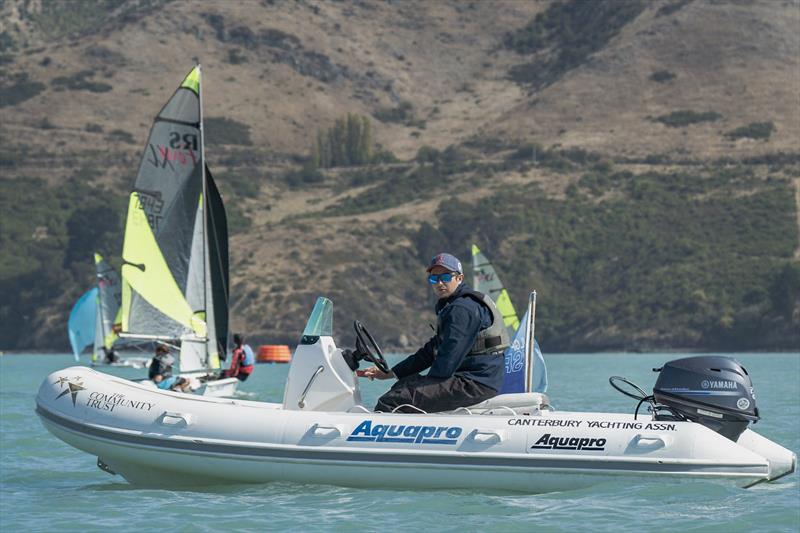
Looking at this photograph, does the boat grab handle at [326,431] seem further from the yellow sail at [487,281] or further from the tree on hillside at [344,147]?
the tree on hillside at [344,147]

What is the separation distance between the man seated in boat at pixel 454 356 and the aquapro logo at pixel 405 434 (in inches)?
11.5

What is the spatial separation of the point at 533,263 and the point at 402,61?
7664cm

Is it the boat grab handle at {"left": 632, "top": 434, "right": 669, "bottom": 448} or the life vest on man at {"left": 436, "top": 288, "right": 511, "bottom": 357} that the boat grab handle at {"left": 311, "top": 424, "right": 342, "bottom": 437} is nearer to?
the life vest on man at {"left": 436, "top": 288, "right": 511, "bottom": 357}

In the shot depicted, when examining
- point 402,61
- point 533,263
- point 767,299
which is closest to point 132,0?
point 402,61

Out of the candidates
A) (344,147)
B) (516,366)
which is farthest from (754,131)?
(516,366)

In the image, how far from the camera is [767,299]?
89188 mm

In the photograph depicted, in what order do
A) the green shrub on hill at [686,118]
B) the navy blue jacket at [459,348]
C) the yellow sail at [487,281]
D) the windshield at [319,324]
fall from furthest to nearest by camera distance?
the green shrub on hill at [686,118] → the yellow sail at [487,281] → the windshield at [319,324] → the navy blue jacket at [459,348]

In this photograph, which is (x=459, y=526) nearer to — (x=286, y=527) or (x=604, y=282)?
(x=286, y=527)

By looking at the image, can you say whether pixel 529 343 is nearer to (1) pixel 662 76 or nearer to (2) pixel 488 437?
(2) pixel 488 437

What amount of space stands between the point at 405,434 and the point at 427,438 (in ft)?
0.66

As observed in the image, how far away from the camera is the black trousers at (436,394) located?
42.8ft

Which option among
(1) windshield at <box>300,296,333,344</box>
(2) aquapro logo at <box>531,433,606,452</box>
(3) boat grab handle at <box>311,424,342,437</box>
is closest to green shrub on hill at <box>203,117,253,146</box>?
(1) windshield at <box>300,296,333,344</box>

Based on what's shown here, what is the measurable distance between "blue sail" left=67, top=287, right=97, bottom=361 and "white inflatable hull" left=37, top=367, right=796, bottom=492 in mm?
55883

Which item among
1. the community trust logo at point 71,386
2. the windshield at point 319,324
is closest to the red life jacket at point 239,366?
the community trust logo at point 71,386
